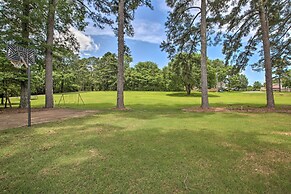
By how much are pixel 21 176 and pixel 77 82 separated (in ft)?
162

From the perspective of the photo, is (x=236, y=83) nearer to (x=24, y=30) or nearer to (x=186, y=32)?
(x=186, y=32)

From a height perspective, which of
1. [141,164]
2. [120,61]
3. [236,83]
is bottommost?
[141,164]

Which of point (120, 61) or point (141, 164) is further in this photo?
point (120, 61)

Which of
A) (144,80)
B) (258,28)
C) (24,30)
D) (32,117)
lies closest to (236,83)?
(144,80)

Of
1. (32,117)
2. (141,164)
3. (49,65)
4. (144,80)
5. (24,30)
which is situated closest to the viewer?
(141,164)

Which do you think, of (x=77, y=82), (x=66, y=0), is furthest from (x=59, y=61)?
(x=77, y=82)

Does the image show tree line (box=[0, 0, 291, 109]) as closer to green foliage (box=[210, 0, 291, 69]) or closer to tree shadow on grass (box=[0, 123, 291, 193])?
→ green foliage (box=[210, 0, 291, 69])

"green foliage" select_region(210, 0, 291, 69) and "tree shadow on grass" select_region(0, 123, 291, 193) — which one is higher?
"green foliage" select_region(210, 0, 291, 69)

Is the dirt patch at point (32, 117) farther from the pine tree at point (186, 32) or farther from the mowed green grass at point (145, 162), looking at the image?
the pine tree at point (186, 32)

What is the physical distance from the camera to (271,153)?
355 centimetres

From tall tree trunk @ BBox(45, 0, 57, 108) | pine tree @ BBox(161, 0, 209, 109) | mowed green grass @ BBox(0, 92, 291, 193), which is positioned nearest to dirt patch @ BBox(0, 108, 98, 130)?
mowed green grass @ BBox(0, 92, 291, 193)

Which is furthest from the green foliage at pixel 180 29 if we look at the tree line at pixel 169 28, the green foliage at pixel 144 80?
the green foliage at pixel 144 80

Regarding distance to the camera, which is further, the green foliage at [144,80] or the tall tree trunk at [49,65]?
the green foliage at [144,80]

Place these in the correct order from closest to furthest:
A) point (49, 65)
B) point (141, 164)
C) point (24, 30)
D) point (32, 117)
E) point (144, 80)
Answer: point (141, 164), point (32, 117), point (24, 30), point (49, 65), point (144, 80)
